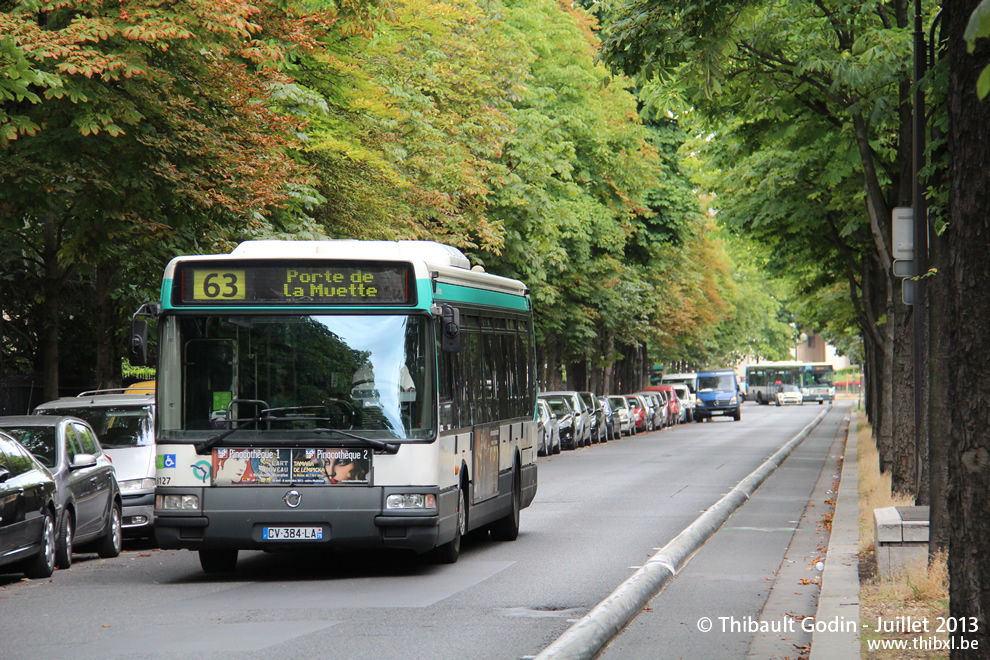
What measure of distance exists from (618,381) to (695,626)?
61.0m

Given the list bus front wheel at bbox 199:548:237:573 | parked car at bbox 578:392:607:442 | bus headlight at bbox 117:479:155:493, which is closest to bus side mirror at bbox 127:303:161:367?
bus front wheel at bbox 199:548:237:573

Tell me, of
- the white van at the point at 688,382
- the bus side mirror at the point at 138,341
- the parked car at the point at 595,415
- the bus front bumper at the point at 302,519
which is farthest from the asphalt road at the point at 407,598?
the white van at the point at 688,382

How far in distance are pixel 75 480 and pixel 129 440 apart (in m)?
2.86

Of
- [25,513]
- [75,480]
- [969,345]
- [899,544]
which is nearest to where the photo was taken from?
[969,345]

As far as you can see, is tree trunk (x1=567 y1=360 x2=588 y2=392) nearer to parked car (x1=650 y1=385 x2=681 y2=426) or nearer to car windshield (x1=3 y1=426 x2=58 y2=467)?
parked car (x1=650 y1=385 x2=681 y2=426)

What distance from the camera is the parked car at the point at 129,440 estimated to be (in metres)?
15.2

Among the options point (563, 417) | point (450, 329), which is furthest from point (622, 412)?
point (450, 329)

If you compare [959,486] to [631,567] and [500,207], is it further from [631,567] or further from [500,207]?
[500,207]

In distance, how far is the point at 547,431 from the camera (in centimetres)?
3584

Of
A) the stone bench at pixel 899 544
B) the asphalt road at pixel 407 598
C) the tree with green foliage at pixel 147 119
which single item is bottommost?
the asphalt road at pixel 407 598

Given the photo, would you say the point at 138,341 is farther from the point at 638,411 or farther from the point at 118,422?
the point at 638,411

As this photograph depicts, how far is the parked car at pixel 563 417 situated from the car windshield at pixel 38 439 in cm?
2506

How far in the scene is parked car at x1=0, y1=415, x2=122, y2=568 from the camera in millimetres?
12852

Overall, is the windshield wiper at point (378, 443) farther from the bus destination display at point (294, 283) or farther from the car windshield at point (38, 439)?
the car windshield at point (38, 439)
